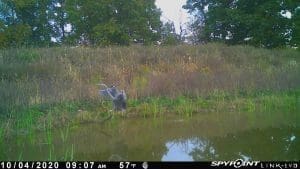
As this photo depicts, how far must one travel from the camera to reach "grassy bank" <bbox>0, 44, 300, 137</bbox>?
1173 centimetres

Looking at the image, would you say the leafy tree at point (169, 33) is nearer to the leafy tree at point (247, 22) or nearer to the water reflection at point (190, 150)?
the leafy tree at point (247, 22)

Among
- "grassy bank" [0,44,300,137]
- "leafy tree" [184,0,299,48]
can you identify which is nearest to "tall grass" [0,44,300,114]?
"grassy bank" [0,44,300,137]

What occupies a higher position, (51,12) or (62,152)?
(51,12)

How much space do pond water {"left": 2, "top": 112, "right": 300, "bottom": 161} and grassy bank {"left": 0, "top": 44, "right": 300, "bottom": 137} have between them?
0.78 metres

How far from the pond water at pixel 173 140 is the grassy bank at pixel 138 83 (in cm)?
78

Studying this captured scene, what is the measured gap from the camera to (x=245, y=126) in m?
9.93

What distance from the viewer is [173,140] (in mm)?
8906

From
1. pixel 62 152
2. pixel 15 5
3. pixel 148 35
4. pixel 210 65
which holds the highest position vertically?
pixel 15 5

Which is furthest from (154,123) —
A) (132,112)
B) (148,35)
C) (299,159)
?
(148,35)

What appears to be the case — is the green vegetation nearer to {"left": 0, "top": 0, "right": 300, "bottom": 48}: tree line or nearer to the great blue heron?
the great blue heron

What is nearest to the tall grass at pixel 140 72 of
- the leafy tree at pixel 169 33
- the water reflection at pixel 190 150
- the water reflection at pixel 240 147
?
the water reflection at pixel 190 150

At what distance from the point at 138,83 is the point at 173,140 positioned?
19.5 feet

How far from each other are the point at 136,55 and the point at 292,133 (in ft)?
36.9

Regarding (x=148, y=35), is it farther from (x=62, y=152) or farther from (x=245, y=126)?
(x=62, y=152)
